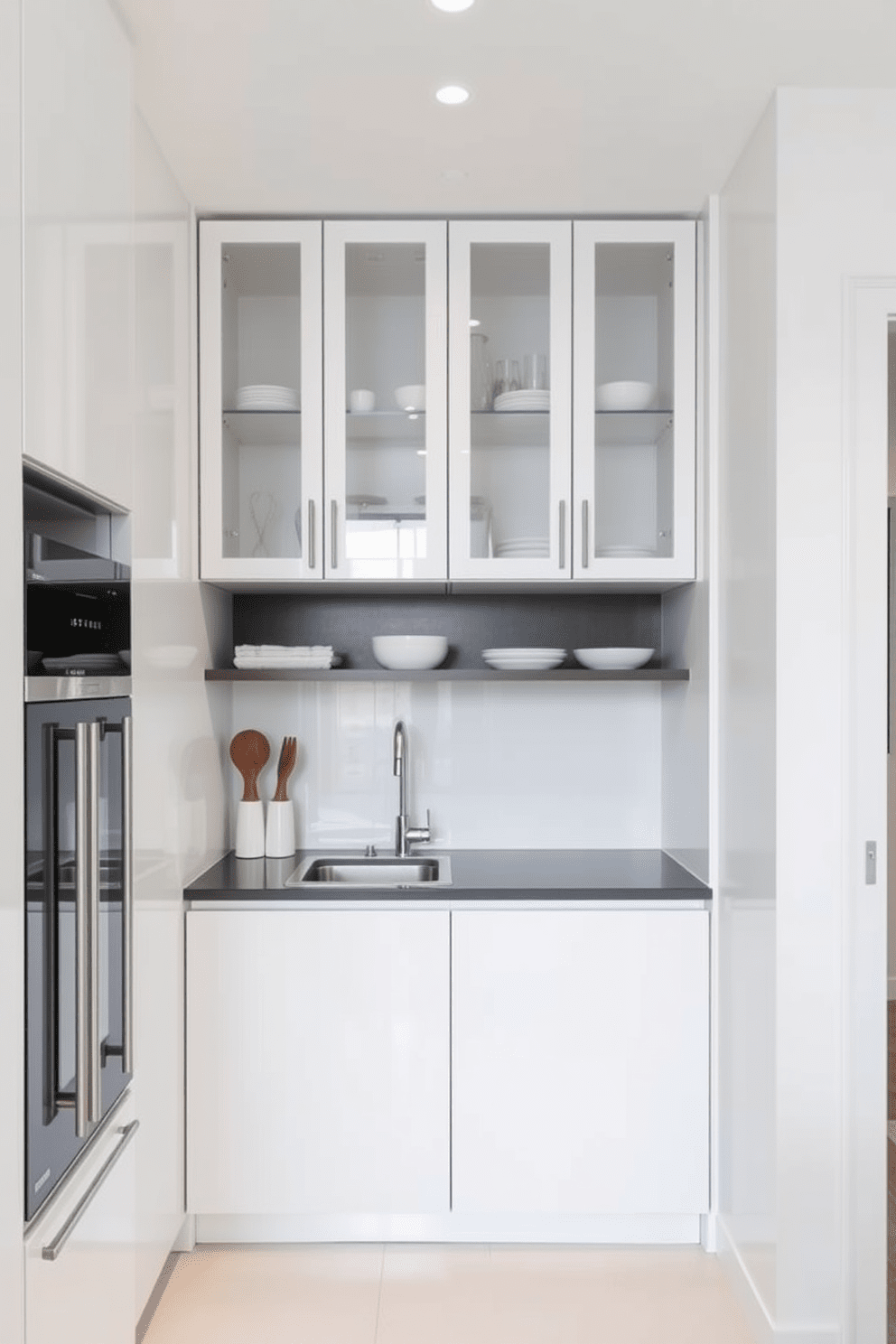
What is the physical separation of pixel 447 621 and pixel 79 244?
5.65 feet

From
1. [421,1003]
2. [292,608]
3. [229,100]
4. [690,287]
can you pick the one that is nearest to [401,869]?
[421,1003]

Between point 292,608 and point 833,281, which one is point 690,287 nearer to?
point 833,281

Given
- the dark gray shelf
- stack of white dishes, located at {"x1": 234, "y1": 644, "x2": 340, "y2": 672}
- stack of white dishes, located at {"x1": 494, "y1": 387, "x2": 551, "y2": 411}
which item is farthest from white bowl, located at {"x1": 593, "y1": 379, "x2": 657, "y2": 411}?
stack of white dishes, located at {"x1": 234, "y1": 644, "x2": 340, "y2": 672}

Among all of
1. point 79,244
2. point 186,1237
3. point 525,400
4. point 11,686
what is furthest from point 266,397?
point 186,1237

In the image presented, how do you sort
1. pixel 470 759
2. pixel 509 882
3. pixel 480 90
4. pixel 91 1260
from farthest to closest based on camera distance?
pixel 470 759 < pixel 509 882 < pixel 480 90 < pixel 91 1260

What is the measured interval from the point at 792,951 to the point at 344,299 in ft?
6.06

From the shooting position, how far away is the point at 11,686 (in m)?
1.35

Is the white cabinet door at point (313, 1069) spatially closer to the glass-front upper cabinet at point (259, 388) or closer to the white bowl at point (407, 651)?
the white bowl at point (407, 651)

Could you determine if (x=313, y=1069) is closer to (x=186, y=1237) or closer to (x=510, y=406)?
(x=186, y=1237)

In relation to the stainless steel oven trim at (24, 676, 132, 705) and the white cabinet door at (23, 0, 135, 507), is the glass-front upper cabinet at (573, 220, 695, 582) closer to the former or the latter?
the white cabinet door at (23, 0, 135, 507)

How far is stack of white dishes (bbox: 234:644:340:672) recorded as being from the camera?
286 centimetres

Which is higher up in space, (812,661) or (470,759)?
(812,661)

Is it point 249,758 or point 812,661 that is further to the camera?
point 249,758

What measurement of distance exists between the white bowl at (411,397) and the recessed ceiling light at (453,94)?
2.30ft
